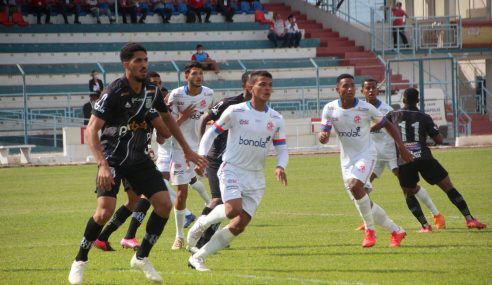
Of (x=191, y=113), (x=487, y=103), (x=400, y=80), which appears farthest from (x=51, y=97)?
(x=191, y=113)

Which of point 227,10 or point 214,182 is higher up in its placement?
point 227,10

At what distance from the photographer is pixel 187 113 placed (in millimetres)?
13148

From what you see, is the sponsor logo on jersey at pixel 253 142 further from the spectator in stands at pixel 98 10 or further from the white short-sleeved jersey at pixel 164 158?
the spectator in stands at pixel 98 10

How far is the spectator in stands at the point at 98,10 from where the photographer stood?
140 feet

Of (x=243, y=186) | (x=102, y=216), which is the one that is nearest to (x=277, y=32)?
(x=243, y=186)

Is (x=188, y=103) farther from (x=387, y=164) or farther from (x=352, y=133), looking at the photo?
(x=387, y=164)

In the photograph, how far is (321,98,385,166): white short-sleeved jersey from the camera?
1233 cm

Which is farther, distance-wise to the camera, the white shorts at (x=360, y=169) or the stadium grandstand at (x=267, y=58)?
the stadium grandstand at (x=267, y=58)

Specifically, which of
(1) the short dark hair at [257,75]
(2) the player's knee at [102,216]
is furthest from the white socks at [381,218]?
(2) the player's knee at [102,216]

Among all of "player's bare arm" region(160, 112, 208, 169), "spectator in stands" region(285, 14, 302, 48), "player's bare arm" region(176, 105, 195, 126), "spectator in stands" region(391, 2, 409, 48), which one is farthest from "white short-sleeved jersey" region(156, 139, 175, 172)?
"spectator in stands" region(391, 2, 409, 48)

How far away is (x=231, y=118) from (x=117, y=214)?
2259 mm

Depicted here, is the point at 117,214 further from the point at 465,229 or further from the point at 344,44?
the point at 344,44

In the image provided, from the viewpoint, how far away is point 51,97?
1403 inches

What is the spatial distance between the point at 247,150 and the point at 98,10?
109 feet
